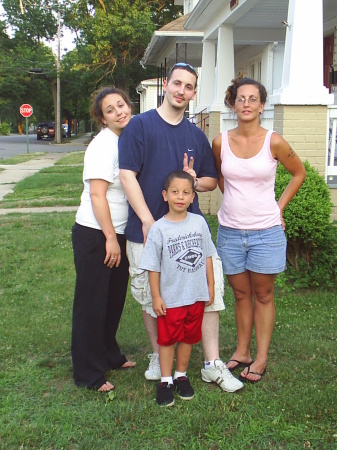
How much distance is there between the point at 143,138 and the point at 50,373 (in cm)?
178

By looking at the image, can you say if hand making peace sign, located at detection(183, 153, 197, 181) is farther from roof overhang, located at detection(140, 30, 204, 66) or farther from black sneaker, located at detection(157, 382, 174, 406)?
roof overhang, located at detection(140, 30, 204, 66)

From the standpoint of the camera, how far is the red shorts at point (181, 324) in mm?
3363

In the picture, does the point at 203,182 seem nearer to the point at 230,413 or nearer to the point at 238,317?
the point at 238,317

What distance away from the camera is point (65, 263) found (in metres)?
7.02

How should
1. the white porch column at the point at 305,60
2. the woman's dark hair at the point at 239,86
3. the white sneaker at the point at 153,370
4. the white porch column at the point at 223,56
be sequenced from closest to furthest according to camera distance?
the woman's dark hair at the point at 239,86, the white sneaker at the point at 153,370, the white porch column at the point at 305,60, the white porch column at the point at 223,56

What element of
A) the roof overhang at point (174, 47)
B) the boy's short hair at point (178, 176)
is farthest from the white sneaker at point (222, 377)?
the roof overhang at point (174, 47)

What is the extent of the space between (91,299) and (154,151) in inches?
39.8

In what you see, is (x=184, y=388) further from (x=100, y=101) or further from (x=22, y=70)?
(x=22, y=70)

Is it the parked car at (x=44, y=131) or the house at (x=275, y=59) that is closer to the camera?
the house at (x=275, y=59)

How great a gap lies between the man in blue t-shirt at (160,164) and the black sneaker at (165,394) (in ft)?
1.10

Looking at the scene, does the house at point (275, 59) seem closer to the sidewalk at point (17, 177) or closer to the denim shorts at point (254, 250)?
the denim shorts at point (254, 250)

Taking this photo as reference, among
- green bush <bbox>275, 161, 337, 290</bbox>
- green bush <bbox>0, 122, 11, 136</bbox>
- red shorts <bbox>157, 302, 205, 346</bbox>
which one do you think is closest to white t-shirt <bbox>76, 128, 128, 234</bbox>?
red shorts <bbox>157, 302, 205, 346</bbox>

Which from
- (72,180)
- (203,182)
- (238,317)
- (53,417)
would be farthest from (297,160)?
(72,180)

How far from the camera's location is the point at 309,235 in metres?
5.59
